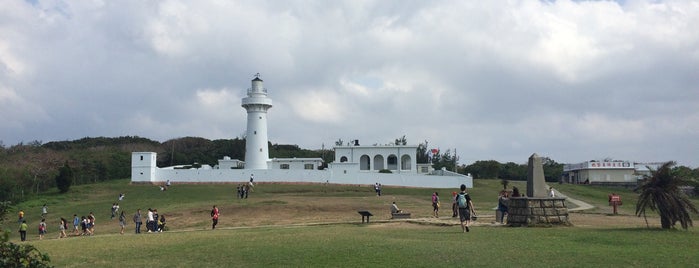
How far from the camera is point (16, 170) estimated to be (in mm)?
57656

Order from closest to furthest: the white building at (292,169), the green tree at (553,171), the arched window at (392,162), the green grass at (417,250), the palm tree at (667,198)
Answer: the green grass at (417,250) < the palm tree at (667,198) < the white building at (292,169) < the arched window at (392,162) < the green tree at (553,171)

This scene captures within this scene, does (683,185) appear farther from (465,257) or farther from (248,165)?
(248,165)

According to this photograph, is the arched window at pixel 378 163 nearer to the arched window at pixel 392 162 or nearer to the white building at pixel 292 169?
the white building at pixel 292 169

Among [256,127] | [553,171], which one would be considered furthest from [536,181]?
[553,171]

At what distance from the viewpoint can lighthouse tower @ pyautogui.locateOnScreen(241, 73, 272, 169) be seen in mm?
62031

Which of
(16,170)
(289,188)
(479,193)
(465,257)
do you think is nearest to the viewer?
(465,257)

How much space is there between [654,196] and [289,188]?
38080 mm

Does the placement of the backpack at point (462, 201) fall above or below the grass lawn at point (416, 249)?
above

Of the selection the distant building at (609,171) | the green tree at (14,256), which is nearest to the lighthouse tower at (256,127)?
the distant building at (609,171)

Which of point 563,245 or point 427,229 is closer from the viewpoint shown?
point 563,245

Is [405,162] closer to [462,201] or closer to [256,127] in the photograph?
[256,127]

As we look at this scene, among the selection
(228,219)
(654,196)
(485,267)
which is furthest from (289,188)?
(485,267)

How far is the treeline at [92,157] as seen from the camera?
2288 inches

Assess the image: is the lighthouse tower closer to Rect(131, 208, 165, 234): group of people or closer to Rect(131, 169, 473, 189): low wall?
Rect(131, 169, 473, 189): low wall
